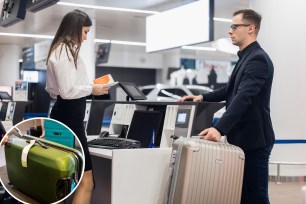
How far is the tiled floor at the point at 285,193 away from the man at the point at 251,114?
2.18 m

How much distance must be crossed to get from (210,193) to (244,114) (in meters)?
0.57

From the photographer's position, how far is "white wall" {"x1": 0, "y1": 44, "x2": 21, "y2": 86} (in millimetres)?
18469

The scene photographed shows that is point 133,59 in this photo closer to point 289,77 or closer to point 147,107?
point 289,77

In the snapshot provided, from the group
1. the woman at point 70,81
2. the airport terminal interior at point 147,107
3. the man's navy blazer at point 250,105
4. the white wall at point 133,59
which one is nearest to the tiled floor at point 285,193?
the airport terminal interior at point 147,107

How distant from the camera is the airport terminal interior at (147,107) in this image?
8.72ft

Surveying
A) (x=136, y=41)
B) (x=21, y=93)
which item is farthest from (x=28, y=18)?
(x=136, y=41)

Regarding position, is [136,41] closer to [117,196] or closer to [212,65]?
[212,65]

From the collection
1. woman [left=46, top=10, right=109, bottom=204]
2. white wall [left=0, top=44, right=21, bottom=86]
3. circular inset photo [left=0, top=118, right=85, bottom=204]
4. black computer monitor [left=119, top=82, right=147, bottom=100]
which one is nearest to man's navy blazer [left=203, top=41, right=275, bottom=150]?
woman [left=46, top=10, right=109, bottom=204]

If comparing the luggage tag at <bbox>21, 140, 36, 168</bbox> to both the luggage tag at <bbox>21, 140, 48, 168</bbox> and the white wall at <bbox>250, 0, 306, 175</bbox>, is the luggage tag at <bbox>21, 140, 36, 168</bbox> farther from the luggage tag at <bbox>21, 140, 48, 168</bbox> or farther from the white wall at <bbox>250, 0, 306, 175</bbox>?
the white wall at <bbox>250, 0, 306, 175</bbox>

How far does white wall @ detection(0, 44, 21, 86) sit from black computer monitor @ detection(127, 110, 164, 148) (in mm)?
15936

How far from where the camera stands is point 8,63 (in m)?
18.5

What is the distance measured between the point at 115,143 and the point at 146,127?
0.40 metres

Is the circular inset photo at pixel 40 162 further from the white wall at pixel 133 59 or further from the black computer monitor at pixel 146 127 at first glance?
the white wall at pixel 133 59

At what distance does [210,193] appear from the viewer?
254cm
